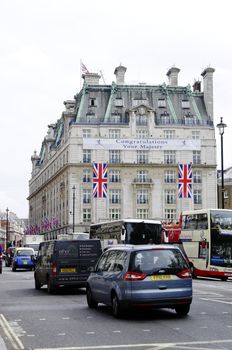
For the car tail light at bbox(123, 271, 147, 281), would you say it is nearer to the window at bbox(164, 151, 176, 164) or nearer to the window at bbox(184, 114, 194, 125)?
the window at bbox(164, 151, 176, 164)

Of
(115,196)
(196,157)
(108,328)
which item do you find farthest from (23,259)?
(196,157)

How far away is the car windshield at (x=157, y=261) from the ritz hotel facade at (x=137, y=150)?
71.9m

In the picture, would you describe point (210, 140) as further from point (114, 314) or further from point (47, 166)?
point (114, 314)

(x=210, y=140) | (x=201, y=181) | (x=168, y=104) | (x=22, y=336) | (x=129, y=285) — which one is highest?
(x=168, y=104)

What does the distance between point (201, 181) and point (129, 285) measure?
254 ft

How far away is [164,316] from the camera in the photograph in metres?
14.2

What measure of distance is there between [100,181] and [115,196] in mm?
22870

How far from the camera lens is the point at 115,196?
3506 inches

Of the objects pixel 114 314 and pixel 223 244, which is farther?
pixel 223 244

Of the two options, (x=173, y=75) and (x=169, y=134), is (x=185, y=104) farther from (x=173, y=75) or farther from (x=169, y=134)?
(x=173, y=75)

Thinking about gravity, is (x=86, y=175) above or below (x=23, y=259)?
above

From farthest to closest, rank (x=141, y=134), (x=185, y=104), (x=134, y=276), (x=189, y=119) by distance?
(x=185, y=104), (x=189, y=119), (x=141, y=134), (x=134, y=276)

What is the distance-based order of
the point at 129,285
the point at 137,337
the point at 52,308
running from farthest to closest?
the point at 52,308 → the point at 129,285 → the point at 137,337

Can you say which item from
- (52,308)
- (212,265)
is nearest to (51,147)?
(212,265)
